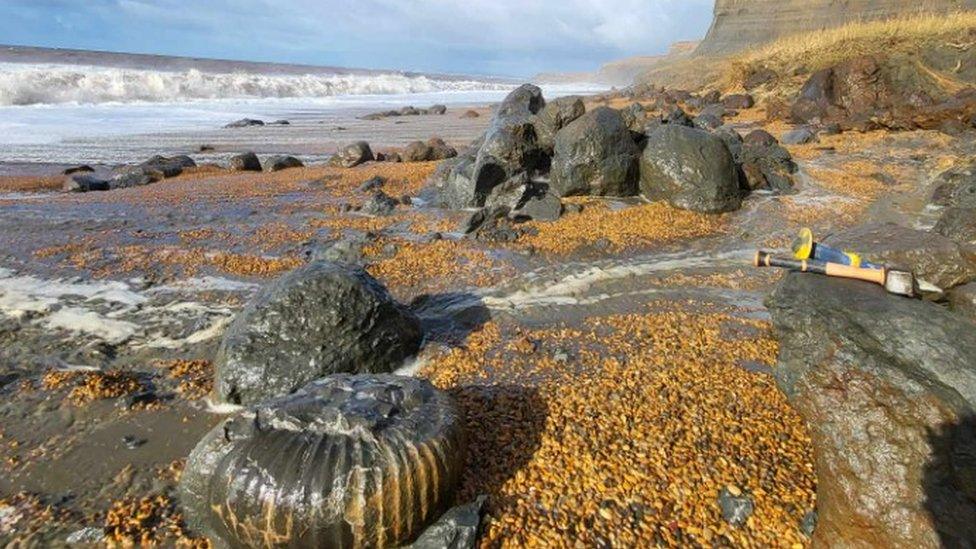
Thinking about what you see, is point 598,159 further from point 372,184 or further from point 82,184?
point 82,184

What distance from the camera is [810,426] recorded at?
3330 millimetres

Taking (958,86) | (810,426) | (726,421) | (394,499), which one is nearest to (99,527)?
(394,499)

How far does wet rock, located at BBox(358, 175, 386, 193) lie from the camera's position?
11.4 meters

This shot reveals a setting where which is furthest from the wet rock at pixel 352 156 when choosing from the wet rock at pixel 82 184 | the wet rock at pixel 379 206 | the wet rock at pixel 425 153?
the wet rock at pixel 82 184

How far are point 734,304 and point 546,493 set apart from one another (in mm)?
3455

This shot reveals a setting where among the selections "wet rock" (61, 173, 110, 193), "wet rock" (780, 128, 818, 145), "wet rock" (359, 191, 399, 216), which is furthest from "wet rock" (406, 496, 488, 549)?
"wet rock" (780, 128, 818, 145)

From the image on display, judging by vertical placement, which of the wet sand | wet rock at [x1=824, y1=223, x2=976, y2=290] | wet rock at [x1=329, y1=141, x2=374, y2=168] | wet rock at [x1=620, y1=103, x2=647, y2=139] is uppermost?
wet rock at [x1=620, y1=103, x2=647, y2=139]

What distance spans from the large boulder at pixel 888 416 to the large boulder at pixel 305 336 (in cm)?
301

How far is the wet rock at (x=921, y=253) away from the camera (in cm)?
430

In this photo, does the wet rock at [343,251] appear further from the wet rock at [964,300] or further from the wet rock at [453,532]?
the wet rock at [964,300]

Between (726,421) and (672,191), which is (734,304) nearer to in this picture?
(726,421)

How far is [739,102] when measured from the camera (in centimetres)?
2375

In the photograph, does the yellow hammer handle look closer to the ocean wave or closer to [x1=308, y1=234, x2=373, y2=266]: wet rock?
[x1=308, y1=234, x2=373, y2=266]: wet rock

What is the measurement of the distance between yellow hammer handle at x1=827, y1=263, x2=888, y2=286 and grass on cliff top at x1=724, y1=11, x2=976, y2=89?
2048 cm
